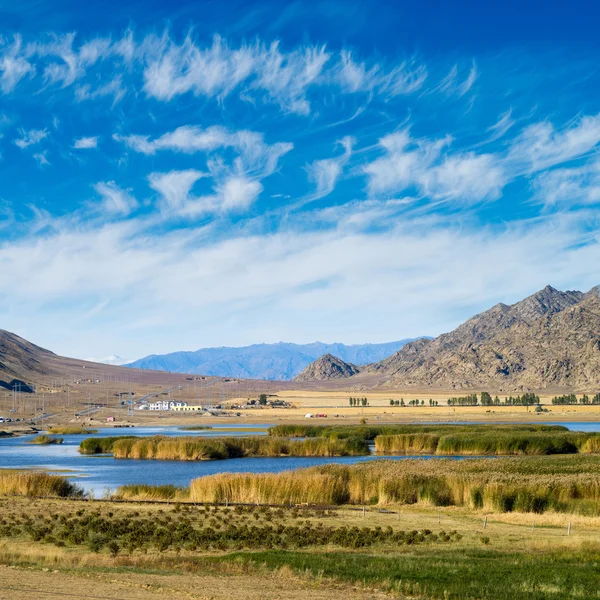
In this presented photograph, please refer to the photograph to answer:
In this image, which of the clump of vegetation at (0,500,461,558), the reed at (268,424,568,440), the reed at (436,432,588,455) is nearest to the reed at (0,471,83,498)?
the clump of vegetation at (0,500,461,558)

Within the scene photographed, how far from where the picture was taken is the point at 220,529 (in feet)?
104

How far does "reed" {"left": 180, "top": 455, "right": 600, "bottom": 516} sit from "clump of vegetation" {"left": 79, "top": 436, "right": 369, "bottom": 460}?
3032 centimetres

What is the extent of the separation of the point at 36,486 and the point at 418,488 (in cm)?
2231

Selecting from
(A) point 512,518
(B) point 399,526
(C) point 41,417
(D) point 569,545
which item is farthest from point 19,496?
(C) point 41,417

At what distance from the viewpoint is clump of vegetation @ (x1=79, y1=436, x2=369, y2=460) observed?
7538 centimetres

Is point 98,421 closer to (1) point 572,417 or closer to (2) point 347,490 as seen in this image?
(1) point 572,417

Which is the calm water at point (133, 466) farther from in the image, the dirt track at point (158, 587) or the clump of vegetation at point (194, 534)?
the dirt track at point (158, 587)

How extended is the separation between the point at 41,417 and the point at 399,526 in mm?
162907

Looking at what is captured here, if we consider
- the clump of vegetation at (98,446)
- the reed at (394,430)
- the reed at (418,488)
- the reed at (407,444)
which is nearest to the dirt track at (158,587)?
the reed at (418,488)

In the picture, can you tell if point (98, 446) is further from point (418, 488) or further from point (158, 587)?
point (158, 587)

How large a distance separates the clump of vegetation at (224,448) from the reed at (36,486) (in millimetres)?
29183

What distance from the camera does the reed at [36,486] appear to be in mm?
45013

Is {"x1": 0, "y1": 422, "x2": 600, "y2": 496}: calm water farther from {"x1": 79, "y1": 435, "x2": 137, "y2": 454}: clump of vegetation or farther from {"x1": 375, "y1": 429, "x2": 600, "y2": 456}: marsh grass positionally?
{"x1": 375, "y1": 429, "x2": 600, "y2": 456}: marsh grass

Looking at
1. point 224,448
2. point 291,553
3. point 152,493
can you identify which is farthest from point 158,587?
point 224,448
